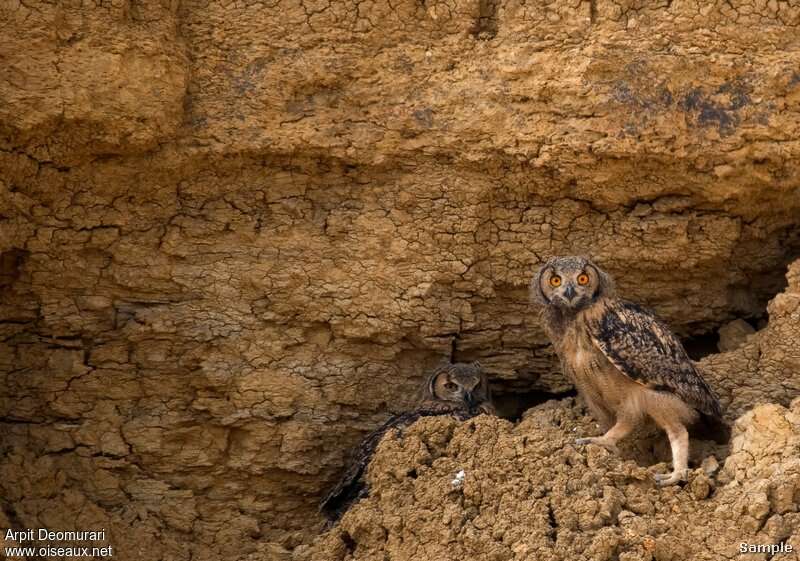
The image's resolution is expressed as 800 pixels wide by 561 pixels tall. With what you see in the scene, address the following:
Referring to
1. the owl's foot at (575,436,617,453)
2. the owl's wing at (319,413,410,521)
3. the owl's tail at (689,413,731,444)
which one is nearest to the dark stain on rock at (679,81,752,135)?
the owl's tail at (689,413,731,444)

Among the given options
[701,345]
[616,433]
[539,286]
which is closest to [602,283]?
[539,286]

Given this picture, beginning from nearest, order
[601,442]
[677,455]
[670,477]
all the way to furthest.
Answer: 1. [670,477]
2. [677,455]
3. [601,442]

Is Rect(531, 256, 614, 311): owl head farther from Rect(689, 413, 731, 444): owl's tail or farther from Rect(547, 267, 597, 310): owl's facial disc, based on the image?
Rect(689, 413, 731, 444): owl's tail

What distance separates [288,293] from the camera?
6.56 m

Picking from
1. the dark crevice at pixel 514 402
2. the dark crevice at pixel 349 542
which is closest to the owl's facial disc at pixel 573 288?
the dark crevice at pixel 514 402

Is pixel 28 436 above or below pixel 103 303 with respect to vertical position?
below

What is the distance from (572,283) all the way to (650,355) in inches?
17.9

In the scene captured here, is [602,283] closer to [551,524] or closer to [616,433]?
[616,433]

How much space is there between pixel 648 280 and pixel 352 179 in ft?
4.85

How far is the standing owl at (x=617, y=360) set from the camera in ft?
19.4

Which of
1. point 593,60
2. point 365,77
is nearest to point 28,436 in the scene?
point 365,77

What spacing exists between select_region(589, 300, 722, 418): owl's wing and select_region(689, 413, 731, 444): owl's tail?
0.17 ft

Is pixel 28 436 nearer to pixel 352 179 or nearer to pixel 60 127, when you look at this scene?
pixel 60 127

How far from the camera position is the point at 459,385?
6.49 m
